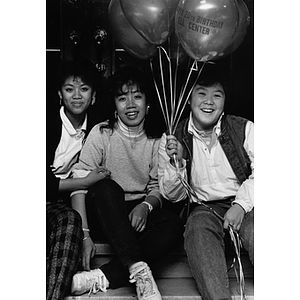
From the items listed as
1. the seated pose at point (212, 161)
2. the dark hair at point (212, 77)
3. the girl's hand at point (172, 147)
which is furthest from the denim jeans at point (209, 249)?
the dark hair at point (212, 77)

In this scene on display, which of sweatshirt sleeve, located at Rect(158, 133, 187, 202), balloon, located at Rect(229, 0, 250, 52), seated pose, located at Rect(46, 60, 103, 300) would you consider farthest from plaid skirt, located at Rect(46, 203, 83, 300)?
balloon, located at Rect(229, 0, 250, 52)

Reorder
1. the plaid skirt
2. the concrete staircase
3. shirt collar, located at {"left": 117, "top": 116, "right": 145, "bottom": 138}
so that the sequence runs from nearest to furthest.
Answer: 1. the plaid skirt
2. the concrete staircase
3. shirt collar, located at {"left": 117, "top": 116, "right": 145, "bottom": 138}

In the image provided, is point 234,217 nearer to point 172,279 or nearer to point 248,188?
point 248,188

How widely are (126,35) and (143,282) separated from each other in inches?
31.8

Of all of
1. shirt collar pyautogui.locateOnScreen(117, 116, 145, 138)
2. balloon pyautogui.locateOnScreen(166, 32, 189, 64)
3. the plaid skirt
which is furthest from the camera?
shirt collar pyautogui.locateOnScreen(117, 116, 145, 138)

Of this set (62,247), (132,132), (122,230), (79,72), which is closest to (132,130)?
(132,132)

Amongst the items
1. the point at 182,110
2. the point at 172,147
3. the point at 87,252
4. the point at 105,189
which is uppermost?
the point at 182,110

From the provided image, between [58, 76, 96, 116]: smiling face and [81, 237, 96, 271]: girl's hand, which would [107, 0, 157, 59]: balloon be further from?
[81, 237, 96, 271]: girl's hand

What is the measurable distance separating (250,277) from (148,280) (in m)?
0.38

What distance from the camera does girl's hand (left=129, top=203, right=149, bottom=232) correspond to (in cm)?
192

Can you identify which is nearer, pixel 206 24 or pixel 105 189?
pixel 206 24

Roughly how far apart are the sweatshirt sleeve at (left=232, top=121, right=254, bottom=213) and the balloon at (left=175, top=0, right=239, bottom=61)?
0.33 m

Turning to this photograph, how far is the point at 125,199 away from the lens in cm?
204
